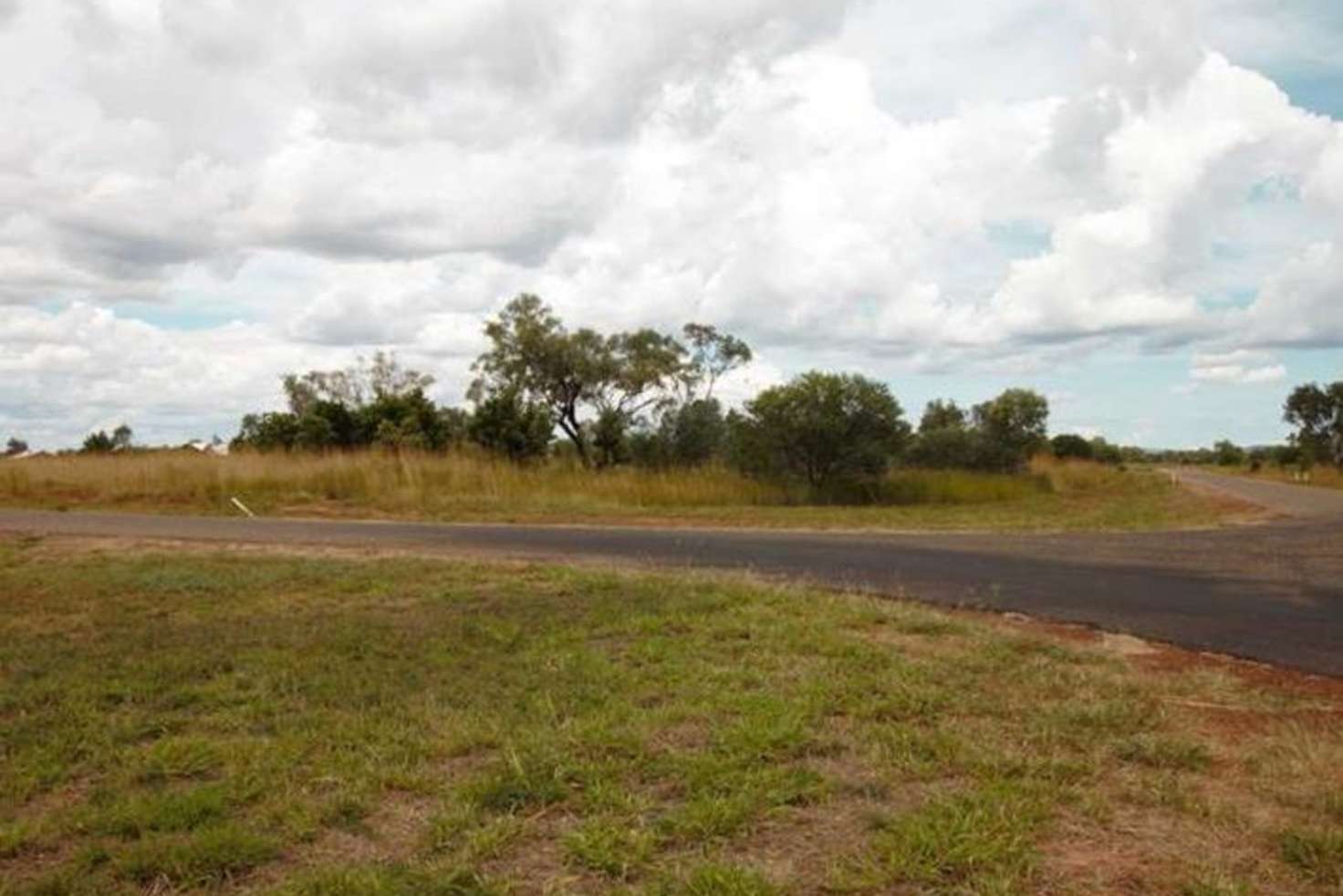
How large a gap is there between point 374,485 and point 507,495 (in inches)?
123

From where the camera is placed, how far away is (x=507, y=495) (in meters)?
26.2

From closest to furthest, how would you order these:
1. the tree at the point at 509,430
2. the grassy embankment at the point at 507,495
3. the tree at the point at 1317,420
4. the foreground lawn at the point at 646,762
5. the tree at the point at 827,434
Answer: the foreground lawn at the point at 646,762, the grassy embankment at the point at 507,495, the tree at the point at 827,434, the tree at the point at 509,430, the tree at the point at 1317,420

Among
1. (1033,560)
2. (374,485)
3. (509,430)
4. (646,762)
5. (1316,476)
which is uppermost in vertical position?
(509,430)

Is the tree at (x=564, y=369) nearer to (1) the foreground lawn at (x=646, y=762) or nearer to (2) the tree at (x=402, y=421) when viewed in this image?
(2) the tree at (x=402, y=421)

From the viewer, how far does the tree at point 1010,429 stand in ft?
132

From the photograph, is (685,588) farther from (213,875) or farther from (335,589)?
(213,875)

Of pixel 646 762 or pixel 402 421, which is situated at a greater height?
pixel 402 421

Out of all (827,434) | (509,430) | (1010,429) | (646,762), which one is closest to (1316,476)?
(1010,429)

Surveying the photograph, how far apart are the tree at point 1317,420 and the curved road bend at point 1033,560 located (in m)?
48.0

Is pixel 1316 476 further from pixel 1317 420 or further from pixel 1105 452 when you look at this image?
pixel 1105 452

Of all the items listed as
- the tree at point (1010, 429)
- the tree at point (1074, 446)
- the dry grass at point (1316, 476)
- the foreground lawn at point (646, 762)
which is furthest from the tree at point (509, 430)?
the tree at point (1074, 446)

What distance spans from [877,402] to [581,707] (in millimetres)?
25595

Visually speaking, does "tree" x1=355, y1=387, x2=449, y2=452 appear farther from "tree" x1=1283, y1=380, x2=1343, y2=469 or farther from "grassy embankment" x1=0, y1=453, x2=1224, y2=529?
"tree" x1=1283, y1=380, x2=1343, y2=469

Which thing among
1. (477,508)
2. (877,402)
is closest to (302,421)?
(477,508)
